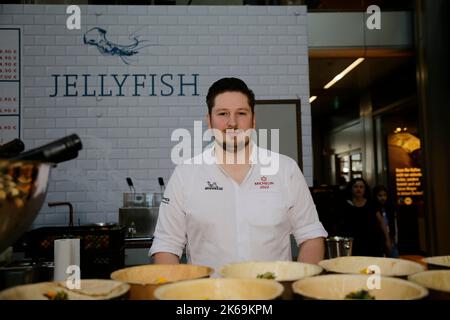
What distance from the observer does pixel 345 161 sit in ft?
29.4

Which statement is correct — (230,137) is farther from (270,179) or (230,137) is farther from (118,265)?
(118,265)

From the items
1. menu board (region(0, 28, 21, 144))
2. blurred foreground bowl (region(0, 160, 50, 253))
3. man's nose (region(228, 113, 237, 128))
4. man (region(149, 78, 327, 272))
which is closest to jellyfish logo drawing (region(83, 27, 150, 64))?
menu board (region(0, 28, 21, 144))

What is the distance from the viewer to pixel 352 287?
0.79 metres

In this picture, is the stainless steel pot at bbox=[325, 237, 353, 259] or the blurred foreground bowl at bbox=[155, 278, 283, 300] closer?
the blurred foreground bowl at bbox=[155, 278, 283, 300]

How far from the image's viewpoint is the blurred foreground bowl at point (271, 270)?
0.86 metres

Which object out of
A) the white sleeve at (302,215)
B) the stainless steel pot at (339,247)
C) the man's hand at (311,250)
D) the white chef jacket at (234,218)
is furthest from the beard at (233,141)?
the stainless steel pot at (339,247)

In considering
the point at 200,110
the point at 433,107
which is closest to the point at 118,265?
the point at 200,110

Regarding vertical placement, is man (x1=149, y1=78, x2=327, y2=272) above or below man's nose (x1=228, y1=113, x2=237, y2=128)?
below

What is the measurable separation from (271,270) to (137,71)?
275cm

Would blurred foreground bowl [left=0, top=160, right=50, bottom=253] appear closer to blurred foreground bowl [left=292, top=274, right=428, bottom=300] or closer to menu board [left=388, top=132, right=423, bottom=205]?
blurred foreground bowl [left=292, top=274, right=428, bottom=300]

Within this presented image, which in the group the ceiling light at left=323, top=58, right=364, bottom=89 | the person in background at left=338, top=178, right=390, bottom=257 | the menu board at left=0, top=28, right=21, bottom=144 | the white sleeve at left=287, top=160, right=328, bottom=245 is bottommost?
the person in background at left=338, top=178, right=390, bottom=257

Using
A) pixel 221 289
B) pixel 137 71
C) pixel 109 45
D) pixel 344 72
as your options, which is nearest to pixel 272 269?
pixel 221 289

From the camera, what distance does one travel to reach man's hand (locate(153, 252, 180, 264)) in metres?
1.36

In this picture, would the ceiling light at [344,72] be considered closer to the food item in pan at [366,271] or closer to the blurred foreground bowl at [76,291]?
the food item in pan at [366,271]
